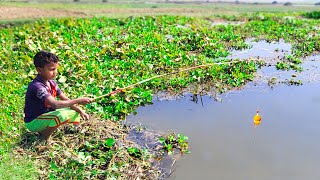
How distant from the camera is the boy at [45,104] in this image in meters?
5.28

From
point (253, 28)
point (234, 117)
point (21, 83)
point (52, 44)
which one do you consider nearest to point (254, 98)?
point (234, 117)

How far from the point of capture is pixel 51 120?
5359mm

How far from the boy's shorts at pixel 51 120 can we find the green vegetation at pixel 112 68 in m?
0.33

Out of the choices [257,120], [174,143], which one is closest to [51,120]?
[174,143]

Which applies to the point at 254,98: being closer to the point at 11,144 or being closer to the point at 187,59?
the point at 187,59

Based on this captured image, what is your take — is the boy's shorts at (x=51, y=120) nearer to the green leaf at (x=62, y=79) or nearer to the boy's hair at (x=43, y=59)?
the boy's hair at (x=43, y=59)

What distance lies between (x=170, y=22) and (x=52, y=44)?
752 cm

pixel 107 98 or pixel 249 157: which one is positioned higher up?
pixel 107 98

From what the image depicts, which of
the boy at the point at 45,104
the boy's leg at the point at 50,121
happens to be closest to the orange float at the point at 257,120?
the boy at the point at 45,104

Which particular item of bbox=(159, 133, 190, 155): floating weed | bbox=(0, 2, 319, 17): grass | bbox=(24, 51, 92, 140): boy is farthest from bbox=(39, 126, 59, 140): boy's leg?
bbox=(0, 2, 319, 17): grass

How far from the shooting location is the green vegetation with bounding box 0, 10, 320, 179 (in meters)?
5.48

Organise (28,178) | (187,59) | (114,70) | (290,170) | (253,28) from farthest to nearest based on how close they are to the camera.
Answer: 1. (253,28)
2. (187,59)
3. (114,70)
4. (290,170)
5. (28,178)

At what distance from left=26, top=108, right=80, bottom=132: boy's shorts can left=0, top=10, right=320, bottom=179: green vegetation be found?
1.08 ft

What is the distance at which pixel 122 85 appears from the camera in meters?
8.24
